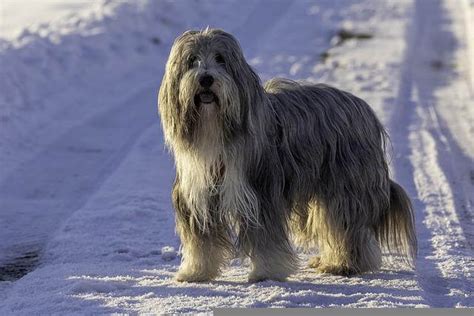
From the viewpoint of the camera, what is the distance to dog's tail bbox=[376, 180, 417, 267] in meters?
7.58

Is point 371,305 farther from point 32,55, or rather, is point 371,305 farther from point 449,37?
point 449,37

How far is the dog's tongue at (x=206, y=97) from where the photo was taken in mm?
6477

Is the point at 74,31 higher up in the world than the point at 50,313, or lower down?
higher up

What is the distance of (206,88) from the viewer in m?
6.47

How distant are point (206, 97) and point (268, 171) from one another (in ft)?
2.41

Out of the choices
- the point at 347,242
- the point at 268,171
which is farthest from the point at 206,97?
the point at 347,242

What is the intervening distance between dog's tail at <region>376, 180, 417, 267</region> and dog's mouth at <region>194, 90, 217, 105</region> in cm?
175

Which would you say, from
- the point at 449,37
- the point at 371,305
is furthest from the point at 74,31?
the point at 371,305

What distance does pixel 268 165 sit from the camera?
22.7 ft

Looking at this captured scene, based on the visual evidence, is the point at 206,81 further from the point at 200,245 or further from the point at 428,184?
the point at 428,184

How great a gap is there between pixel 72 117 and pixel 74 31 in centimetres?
401

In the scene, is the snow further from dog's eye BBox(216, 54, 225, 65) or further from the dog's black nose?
the dog's black nose

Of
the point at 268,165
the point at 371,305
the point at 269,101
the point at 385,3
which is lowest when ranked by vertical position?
the point at 371,305

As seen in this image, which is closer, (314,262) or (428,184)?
(314,262)
